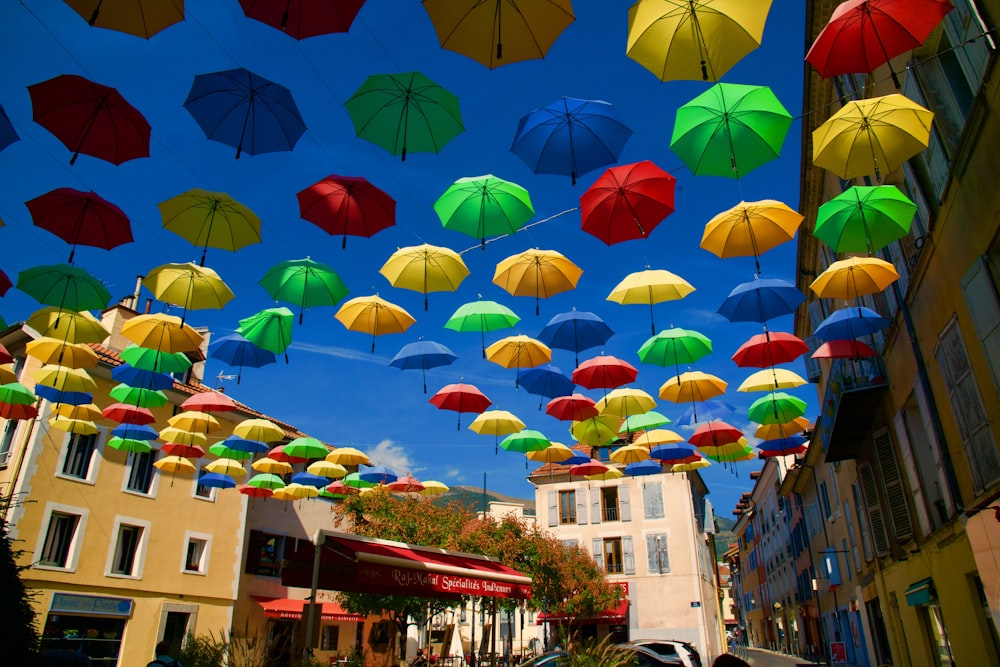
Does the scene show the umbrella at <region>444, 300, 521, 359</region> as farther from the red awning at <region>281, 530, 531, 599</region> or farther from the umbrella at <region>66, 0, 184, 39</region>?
the umbrella at <region>66, 0, 184, 39</region>

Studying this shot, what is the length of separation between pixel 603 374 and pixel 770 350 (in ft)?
12.7

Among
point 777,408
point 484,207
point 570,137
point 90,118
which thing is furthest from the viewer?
point 777,408

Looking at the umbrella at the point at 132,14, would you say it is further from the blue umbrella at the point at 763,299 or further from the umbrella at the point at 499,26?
the blue umbrella at the point at 763,299

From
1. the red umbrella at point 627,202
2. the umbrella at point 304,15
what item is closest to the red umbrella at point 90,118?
the umbrella at point 304,15

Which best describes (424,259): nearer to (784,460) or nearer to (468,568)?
(468,568)

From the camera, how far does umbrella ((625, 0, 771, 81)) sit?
7180 mm

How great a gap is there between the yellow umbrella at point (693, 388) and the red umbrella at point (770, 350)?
6.10ft

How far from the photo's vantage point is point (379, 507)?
26.1 m

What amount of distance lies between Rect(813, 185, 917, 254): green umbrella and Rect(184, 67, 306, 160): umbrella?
27.9 feet

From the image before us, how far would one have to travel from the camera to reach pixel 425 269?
11.9 metres

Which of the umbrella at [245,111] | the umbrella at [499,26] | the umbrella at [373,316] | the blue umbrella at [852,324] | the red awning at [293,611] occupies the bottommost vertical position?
the red awning at [293,611]

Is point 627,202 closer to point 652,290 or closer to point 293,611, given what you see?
point 652,290

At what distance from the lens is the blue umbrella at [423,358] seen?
15500mm

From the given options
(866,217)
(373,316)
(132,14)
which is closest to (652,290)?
(866,217)
